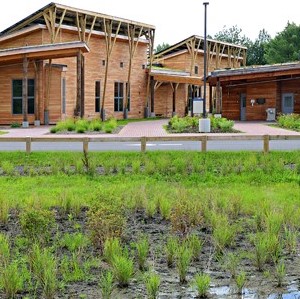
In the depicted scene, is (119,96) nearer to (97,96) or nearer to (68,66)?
(97,96)

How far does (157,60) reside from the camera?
190 feet

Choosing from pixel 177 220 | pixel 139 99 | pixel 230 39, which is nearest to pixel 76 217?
pixel 177 220

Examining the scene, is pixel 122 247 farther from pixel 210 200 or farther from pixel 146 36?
pixel 146 36

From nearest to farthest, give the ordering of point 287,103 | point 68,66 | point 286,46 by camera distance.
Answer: point 68,66
point 287,103
point 286,46

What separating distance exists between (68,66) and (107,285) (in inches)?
1370

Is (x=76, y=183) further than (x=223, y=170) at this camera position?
No

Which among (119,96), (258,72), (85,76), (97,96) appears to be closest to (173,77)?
(119,96)

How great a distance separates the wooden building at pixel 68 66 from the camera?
34969 millimetres

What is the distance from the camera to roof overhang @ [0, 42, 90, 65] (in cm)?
3334

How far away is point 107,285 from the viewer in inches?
231

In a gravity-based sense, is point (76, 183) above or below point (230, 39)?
below

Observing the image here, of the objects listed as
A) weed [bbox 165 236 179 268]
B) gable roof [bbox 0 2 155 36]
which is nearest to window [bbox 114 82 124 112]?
gable roof [bbox 0 2 155 36]

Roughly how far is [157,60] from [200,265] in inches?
2051

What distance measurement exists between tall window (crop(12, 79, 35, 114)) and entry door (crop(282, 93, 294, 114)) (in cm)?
1671
